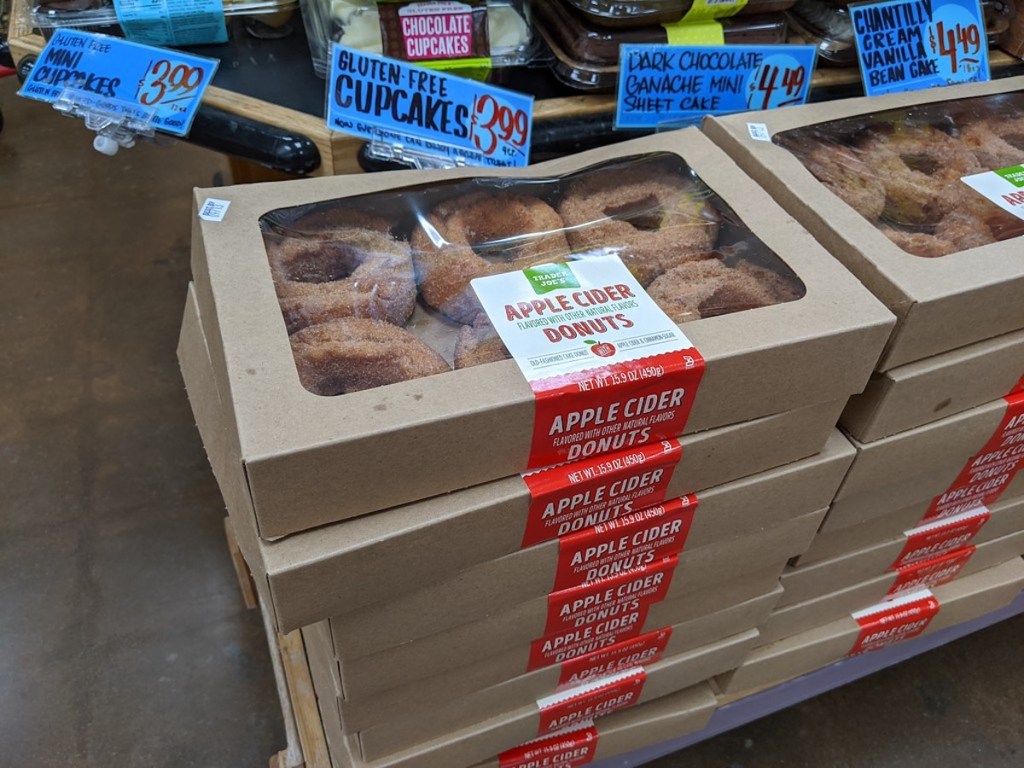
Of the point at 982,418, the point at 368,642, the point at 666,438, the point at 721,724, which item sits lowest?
the point at 721,724

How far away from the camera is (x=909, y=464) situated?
1032mm

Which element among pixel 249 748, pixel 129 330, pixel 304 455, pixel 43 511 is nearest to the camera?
pixel 304 455

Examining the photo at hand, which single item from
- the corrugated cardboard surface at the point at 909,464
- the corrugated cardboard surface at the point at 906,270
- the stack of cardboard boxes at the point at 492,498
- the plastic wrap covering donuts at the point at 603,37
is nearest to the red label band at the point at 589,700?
the stack of cardboard boxes at the point at 492,498

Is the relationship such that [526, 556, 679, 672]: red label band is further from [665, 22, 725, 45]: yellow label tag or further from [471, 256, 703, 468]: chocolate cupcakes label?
[665, 22, 725, 45]: yellow label tag

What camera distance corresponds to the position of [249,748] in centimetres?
157

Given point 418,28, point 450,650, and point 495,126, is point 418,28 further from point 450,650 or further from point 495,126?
point 450,650

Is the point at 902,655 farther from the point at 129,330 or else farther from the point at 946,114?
the point at 129,330

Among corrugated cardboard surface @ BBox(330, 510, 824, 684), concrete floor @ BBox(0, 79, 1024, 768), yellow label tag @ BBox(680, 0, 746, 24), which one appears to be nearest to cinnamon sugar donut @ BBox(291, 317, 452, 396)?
corrugated cardboard surface @ BBox(330, 510, 824, 684)

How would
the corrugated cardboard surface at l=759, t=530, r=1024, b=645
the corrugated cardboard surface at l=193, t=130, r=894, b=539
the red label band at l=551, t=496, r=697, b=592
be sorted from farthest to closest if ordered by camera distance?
the corrugated cardboard surface at l=759, t=530, r=1024, b=645, the red label band at l=551, t=496, r=697, b=592, the corrugated cardboard surface at l=193, t=130, r=894, b=539

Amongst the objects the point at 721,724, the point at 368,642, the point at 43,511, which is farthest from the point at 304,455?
the point at 43,511

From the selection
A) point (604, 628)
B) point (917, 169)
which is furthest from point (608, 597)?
point (917, 169)

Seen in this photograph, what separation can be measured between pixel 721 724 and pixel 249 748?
91 cm

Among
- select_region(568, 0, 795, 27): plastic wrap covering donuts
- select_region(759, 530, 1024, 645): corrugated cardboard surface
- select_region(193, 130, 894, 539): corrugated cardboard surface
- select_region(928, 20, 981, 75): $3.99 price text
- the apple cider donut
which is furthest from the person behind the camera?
select_region(759, 530, 1024, 645): corrugated cardboard surface

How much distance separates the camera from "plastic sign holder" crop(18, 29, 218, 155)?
3.22 ft
